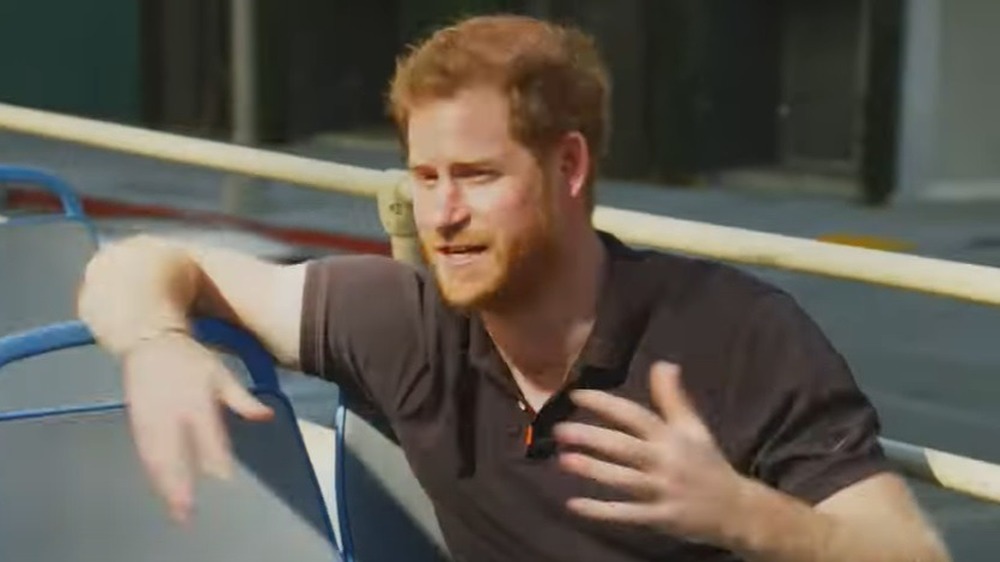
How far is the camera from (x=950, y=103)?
1261cm

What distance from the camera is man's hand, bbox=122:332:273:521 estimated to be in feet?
8.32

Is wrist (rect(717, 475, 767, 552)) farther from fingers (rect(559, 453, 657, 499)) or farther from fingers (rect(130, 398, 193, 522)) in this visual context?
fingers (rect(130, 398, 193, 522))

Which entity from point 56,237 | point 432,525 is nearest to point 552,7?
point 56,237

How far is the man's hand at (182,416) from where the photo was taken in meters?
2.54

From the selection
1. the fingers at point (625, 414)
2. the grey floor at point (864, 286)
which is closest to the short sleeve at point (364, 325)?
the fingers at point (625, 414)

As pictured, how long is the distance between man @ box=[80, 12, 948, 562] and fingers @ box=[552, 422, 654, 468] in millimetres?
134

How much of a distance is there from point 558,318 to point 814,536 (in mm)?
558

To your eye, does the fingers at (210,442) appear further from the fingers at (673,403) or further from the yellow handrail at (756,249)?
the yellow handrail at (756,249)

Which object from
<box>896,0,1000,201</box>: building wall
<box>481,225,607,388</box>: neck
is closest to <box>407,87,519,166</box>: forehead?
<box>481,225,607,388</box>: neck

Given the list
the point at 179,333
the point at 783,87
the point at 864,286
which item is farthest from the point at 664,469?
the point at 783,87

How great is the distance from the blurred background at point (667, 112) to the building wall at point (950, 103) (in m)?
0.01

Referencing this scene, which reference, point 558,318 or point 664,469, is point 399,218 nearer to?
point 558,318

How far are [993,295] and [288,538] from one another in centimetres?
100

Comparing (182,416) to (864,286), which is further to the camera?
(864,286)
